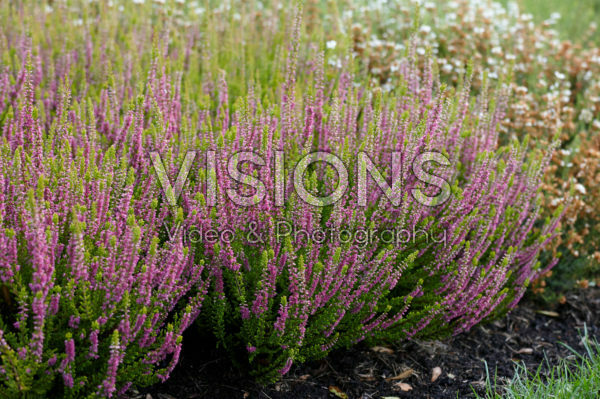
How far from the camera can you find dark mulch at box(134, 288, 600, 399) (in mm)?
2578

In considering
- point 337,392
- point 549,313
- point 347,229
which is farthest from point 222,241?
point 549,313

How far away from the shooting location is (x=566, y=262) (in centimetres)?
382

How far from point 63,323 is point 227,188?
2.54ft

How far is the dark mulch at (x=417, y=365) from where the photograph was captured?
8.46 feet

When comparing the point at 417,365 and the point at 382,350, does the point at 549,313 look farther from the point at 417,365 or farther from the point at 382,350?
the point at 382,350

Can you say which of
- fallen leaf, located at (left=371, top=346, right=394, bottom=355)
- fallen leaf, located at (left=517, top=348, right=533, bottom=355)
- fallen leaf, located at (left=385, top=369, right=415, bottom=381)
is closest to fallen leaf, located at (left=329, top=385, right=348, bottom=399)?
fallen leaf, located at (left=385, top=369, right=415, bottom=381)

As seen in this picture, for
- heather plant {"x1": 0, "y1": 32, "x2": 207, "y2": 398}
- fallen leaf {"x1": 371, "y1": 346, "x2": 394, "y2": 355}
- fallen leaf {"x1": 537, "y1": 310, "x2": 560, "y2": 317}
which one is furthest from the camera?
fallen leaf {"x1": 537, "y1": 310, "x2": 560, "y2": 317}

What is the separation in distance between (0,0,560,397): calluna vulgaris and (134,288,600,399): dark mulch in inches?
5.5

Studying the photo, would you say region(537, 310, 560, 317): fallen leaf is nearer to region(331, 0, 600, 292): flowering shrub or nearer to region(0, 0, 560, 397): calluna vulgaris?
region(331, 0, 600, 292): flowering shrub

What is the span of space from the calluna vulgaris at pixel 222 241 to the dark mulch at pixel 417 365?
0.46 feet

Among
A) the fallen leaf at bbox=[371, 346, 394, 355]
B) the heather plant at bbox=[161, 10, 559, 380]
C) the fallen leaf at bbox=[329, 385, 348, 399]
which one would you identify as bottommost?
the fallen leaf at bbox=[371, 346, 394, 355]

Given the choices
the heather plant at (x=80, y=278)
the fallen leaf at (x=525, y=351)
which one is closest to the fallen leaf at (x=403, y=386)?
the fallen leaf at (x=525, y=351)

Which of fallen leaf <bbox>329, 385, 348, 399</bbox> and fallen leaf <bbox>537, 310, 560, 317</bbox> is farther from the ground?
fallen leaf <bbox>329, 385, 348, 399</bbox>

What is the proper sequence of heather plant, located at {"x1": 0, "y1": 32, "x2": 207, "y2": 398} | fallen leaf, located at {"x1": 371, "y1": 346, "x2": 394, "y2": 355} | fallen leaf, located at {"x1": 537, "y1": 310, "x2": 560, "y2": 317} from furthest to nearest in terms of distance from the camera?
fallen leaf, located at {"x1": 537, "y1": 310, "x2": 560, "y2": 317} < fallen leaf, located at {"x1": 371, "y1": 346, "x2": 394, "y2": 355} < heather plant, located at {"x1": 0, "y1": 32, "x2": 207, "y2": 398}
